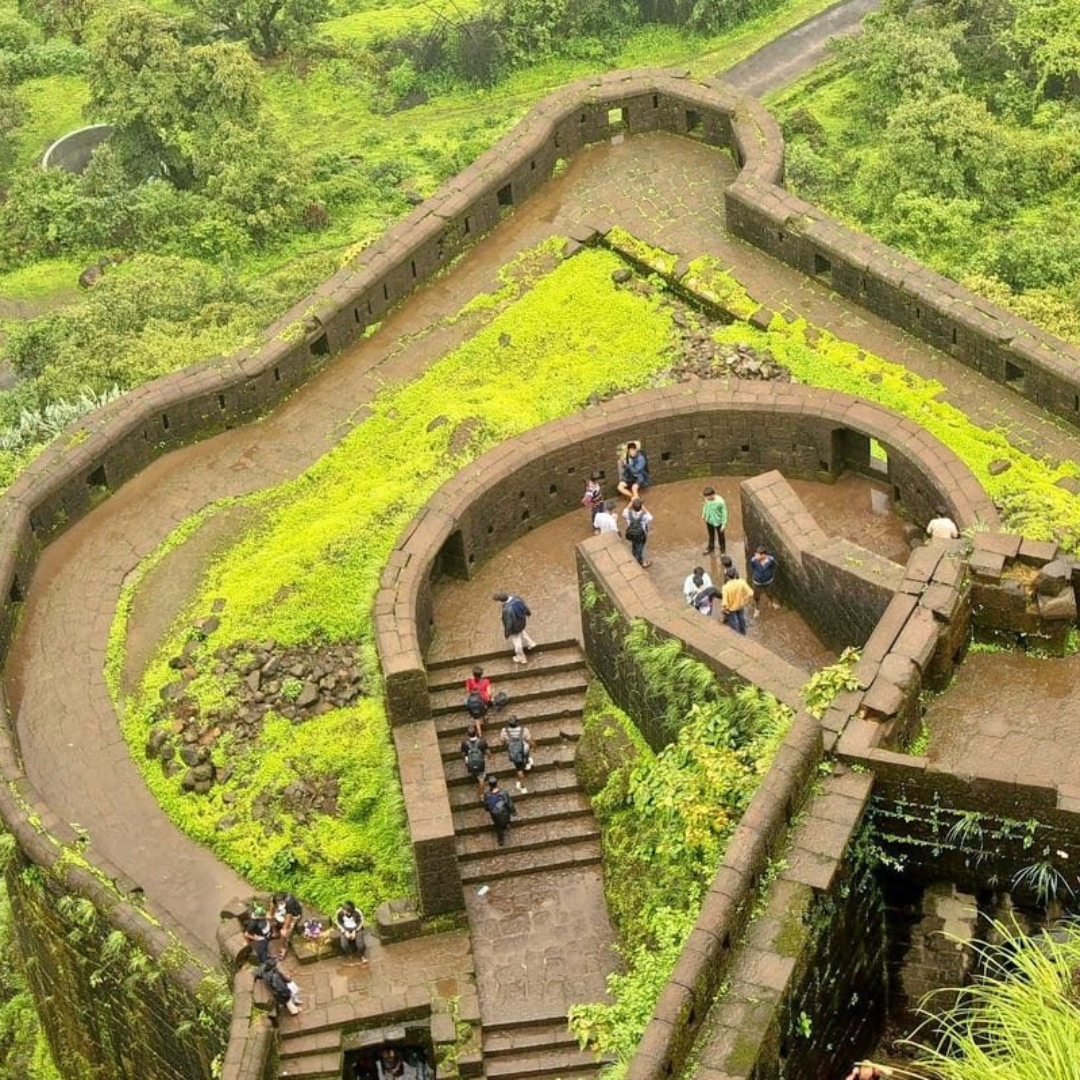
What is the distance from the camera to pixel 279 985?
2667cm

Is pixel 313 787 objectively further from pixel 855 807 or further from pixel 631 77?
pixel 631 77

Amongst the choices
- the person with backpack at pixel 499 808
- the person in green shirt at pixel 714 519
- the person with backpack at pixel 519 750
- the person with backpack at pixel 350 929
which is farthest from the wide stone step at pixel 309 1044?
the person in green shirt at pixel 714 519

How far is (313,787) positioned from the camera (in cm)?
2942

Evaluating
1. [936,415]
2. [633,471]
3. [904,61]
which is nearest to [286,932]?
[633,471]

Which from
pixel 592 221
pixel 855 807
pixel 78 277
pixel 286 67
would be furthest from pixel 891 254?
pixel 286 67

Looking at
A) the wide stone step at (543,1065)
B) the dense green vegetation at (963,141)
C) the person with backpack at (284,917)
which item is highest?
the dense green vegetation at (963,141)

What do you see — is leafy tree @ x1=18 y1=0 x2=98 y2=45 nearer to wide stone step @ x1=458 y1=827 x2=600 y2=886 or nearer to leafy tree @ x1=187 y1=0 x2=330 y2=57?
leafy tree @ x1=187 y1=0 x2=330 y2=57

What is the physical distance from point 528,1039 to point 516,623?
5.75 m

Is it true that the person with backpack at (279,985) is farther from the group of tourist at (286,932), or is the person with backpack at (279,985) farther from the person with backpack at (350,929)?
the person with backpack at (350,929)

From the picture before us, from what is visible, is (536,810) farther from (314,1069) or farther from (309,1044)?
(314,1069)

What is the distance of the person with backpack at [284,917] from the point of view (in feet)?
90.4

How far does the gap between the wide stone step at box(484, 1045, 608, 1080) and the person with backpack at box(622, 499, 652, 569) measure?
24.6 feet

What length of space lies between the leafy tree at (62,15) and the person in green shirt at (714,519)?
34.5 metres

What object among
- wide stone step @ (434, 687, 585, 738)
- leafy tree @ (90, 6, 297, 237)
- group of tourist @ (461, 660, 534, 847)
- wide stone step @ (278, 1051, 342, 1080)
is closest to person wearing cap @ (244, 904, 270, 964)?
wide stone step @ (278, 1051, 342, 1080)
